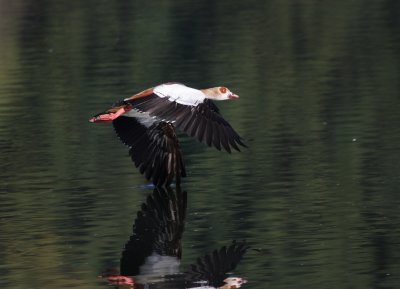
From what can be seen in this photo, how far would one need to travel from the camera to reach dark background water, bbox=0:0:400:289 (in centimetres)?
1238

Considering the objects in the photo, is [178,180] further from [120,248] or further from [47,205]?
[120,248]

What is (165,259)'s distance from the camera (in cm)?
1243

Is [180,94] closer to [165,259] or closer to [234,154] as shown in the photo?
[234,154]

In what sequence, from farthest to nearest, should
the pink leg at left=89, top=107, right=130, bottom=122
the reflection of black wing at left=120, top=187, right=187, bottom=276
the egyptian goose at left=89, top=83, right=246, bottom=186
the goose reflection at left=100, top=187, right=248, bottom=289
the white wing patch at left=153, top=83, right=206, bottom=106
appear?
the pink leg at left=89, top=107, right=130, bottom=122, the white wing patch at left=153, top=83, right=206, bottom=106, the egyptian goose at left=89, top=83, right=246, bottom=186, the reflection of black wing at left=120, top=187, right=187, bottom=276, the goose reflection at left=100, top=187, right=248, bottom=289

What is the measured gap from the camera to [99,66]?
1013 inches

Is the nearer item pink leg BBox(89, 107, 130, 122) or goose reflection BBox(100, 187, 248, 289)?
goose reflection BBox(100, 187, 248, 289)

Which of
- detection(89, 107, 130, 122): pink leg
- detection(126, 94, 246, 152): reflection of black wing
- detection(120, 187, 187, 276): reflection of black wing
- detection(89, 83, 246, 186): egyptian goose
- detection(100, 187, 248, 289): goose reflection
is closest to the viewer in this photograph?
detection(100, 187, 248, 289): goose reflection

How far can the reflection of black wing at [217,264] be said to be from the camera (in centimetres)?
1155

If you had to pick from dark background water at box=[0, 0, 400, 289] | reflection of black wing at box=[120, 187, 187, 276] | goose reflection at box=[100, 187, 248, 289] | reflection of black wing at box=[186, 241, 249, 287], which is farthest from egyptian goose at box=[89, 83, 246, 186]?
reflection of black wing at box=[186, 241, 249, 287]

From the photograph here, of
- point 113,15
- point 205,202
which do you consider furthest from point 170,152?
point 113,15

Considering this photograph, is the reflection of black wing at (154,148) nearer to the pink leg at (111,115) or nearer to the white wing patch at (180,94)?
the pink leg at (111,115)

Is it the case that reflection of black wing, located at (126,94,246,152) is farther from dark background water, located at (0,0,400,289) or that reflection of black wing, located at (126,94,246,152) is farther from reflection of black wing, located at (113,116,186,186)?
reflection of black wing, located at (113,116,186,186)

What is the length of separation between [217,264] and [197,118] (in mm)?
2951

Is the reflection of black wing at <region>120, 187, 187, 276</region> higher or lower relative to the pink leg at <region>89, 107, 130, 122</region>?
lower
